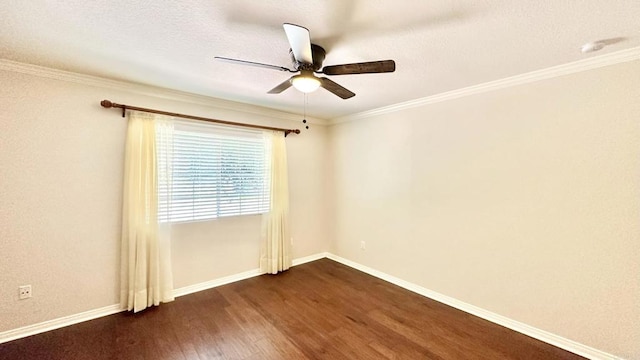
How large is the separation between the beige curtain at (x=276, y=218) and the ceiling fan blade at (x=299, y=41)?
84.9 inches

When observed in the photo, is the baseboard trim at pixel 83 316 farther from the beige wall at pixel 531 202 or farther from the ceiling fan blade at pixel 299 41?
the ceiling fan blade at pixel 299 41

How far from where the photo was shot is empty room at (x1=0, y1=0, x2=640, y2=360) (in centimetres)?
169

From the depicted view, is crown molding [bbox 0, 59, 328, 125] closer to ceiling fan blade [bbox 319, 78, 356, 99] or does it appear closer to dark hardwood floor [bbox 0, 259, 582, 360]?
ceiling fan blade [bbox 319, 78, 356, 99]

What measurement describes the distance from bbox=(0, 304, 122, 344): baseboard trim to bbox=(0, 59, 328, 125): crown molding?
223cm

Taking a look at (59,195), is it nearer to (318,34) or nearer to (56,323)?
(56,323)

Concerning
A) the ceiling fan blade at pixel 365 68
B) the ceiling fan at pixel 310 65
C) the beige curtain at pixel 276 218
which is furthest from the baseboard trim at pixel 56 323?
the ceiling fan blade at pixel 365 68

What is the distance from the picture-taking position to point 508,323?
2.47 m

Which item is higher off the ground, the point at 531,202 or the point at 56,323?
the point at 531,202

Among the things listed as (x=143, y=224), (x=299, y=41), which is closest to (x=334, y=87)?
(x=299, y=41)

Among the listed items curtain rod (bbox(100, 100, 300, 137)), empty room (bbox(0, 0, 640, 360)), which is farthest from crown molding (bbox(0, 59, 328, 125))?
curtain rod (bbox(100, 100, 300, 137))

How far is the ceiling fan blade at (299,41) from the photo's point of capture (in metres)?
1.36

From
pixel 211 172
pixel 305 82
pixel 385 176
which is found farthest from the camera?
pixel 385 176

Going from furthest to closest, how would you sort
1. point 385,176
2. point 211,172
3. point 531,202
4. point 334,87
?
point 385,176
point 211,172
point 531,202
point 334,87

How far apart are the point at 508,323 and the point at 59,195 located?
14.5 ft
